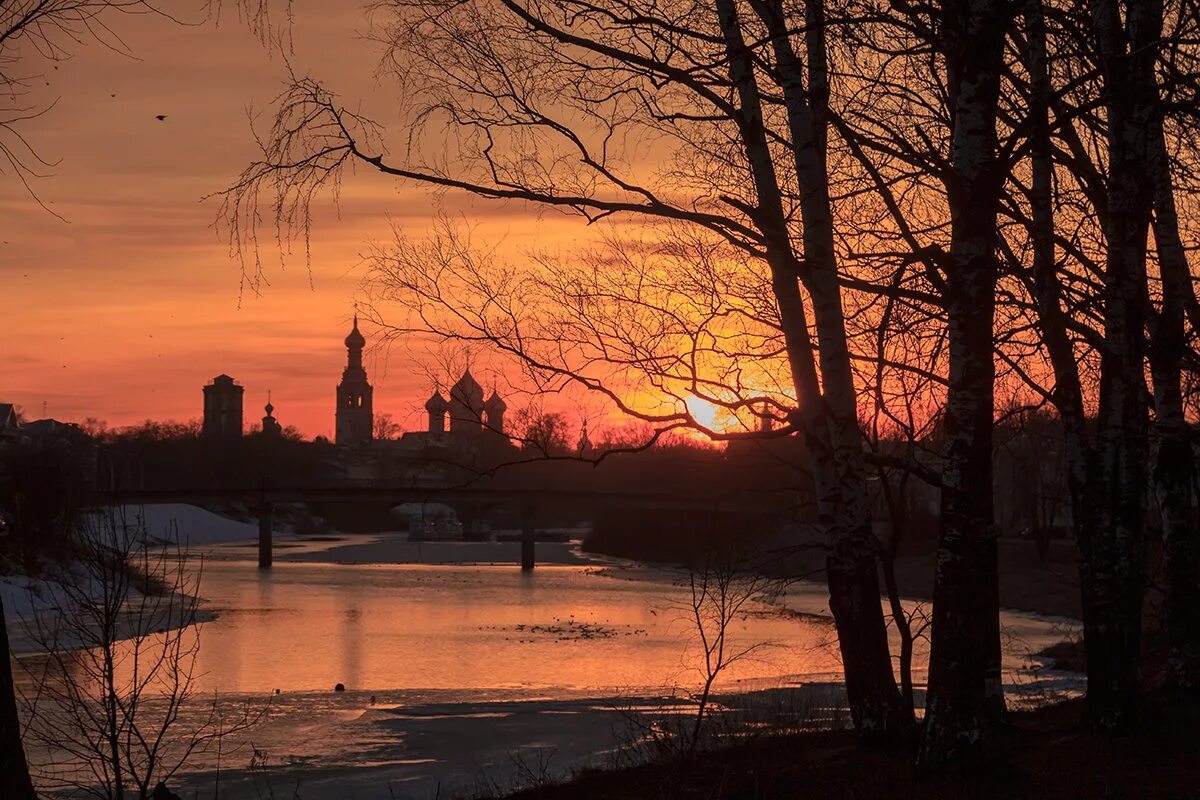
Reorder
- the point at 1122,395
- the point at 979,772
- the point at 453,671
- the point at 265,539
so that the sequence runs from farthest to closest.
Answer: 1. the point at 265,539
2. the point at 453,671
3. the point at 1122,395
4. the point at 979,772

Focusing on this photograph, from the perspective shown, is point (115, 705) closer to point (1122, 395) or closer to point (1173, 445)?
point (1122, 395)

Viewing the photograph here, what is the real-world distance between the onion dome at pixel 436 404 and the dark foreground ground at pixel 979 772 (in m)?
3.43

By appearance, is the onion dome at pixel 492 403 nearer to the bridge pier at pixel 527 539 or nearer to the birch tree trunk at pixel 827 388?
the birch tree trunk at pixel 827 388

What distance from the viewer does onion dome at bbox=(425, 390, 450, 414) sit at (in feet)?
37.1

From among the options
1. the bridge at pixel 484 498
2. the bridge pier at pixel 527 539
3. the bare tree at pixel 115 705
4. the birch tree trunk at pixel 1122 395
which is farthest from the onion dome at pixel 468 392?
the bridge pier at pixel 527 539

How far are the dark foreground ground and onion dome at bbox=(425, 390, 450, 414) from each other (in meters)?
3.43

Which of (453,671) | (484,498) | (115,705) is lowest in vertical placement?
(453,671)

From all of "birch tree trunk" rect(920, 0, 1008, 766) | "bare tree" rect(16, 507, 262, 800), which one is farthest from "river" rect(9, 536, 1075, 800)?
"birch tree trunk" rect(920, 0, 1008, 766)

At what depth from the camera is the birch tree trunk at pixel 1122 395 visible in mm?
10859

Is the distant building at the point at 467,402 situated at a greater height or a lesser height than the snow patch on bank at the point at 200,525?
greater

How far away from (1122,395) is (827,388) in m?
2.30

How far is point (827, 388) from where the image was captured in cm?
1167

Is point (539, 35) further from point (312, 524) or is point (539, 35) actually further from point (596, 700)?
point (312, 524)

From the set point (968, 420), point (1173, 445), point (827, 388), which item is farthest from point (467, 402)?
point (1173, 445)
